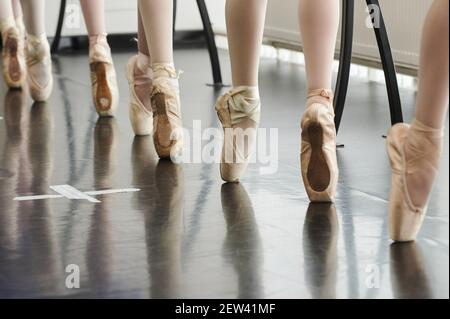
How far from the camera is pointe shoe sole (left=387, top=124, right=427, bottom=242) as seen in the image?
1433mm

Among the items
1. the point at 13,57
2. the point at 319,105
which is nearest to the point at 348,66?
the point at 319,105

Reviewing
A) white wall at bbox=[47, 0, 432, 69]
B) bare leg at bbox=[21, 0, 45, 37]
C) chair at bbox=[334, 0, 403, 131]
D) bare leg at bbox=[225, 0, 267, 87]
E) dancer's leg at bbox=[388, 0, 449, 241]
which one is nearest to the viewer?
dancer's leg at bbox=[388, 0, 449, 241]

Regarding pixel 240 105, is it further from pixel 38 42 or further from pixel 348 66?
pixel 38 42

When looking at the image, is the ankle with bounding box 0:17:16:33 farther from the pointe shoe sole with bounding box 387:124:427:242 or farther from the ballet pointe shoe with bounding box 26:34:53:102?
the pointe shoe sole with bounding box 387:124:427:242

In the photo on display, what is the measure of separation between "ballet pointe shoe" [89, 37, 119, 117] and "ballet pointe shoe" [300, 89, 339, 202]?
1.09 metres

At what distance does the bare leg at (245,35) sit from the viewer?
182 centimetres

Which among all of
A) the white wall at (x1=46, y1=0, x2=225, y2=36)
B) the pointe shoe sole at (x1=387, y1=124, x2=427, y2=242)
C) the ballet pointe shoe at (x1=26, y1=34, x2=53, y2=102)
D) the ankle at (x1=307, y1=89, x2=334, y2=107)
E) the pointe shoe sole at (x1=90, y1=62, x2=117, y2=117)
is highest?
the white wall at (x1=46, y1=0, x2=225, y2=36)

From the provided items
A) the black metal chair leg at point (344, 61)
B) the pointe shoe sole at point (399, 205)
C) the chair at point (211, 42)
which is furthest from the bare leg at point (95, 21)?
the pointe shoe sole at point (399, 205)

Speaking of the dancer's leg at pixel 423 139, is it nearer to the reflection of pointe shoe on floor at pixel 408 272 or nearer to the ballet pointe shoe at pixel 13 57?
the reflection of pointe shoe on floor at pixel 408 272

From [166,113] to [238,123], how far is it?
0.30 m

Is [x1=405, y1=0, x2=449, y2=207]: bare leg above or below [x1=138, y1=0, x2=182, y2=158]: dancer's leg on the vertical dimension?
below

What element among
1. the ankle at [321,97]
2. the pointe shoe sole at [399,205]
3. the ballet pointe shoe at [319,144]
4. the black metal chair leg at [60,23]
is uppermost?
the black metal chair leg at [60,23]

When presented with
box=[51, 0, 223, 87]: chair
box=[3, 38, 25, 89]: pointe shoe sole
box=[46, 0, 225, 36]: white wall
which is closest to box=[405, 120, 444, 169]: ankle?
box=[51, 0, 223, 87]: chair
